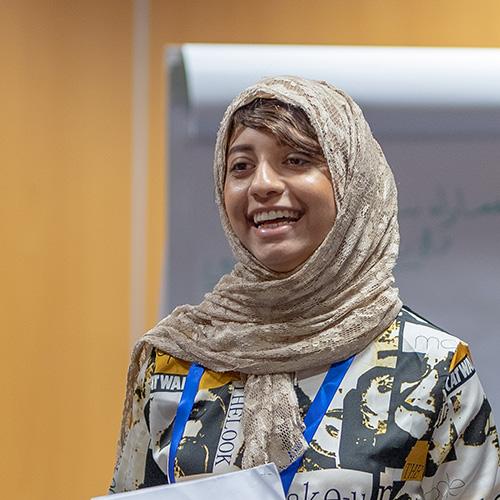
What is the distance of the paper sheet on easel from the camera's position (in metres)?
1.20

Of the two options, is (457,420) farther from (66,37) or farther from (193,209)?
(66,37)

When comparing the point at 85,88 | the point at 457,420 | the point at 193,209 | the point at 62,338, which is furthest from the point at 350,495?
the point at 85,88

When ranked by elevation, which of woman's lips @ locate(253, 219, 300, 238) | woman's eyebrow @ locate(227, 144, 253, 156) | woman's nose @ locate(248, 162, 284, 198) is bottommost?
woman's lips @ locate(253, 219, 300, 238)

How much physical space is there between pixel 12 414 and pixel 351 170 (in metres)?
1.59

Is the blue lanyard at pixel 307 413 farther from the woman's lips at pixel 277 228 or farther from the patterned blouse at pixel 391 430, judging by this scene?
the woman's lips at pixel 277 228

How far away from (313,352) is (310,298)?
0.08 metres

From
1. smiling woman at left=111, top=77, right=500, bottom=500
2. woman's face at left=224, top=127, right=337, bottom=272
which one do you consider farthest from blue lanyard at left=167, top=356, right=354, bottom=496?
woman's face at left=224, top=127, right=337, bottom=272

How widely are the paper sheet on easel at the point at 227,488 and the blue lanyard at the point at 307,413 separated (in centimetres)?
4

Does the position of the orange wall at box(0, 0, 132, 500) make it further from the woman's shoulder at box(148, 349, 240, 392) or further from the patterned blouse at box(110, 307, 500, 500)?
the patterned blouse at box(110, 307, 500, 500)

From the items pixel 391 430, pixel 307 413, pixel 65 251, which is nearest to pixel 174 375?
pixel 307 413

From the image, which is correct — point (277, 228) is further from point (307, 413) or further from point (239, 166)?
point (307, 413)

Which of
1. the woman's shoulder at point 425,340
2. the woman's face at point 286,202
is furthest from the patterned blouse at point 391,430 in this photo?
the woman's face at point 286,202

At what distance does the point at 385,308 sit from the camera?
136 cm

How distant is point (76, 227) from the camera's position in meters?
2.64
